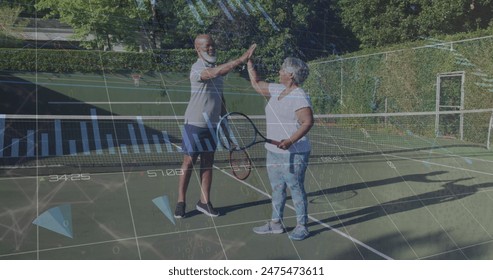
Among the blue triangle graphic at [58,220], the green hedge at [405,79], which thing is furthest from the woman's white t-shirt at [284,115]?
the blue triangle graphic at [58,220]

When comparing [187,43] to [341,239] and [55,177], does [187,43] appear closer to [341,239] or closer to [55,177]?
[55,177]

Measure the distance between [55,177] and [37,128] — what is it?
0.26 m

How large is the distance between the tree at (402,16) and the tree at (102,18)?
131 centimetres

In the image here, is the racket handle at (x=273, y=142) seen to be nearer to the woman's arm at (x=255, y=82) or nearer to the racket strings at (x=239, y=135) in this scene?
the racket strings at (x=239, y=135)

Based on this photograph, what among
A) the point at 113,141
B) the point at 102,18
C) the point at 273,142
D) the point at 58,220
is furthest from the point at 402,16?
the point at 58,220

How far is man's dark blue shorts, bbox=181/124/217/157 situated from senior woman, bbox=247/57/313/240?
0.32 meters

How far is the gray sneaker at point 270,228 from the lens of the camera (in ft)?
8.83

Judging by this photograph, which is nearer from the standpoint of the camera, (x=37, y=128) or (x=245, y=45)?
(x=37, y=128)

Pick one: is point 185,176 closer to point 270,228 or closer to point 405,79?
point 270,228

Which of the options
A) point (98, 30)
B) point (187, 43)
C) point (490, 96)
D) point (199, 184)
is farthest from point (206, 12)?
point (490, 96)

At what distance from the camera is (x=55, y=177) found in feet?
8.18

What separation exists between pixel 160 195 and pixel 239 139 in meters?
0.55

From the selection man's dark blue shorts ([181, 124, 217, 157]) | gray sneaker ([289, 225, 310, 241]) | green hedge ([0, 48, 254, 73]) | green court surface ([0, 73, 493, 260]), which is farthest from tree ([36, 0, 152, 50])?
gray sneaker ([289, 225, 310, 241])
